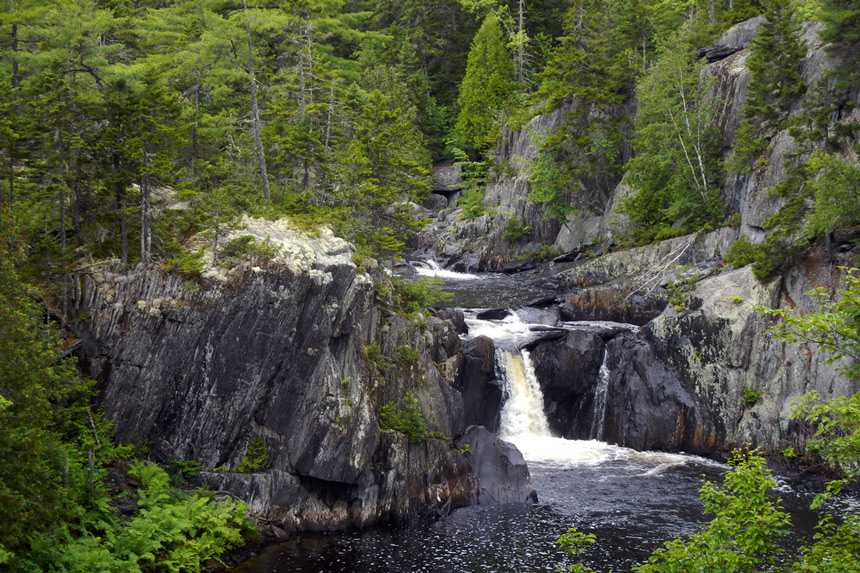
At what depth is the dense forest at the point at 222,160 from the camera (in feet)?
57.3

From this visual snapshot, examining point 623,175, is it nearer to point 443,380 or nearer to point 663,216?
point 663,216

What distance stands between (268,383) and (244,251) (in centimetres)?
457

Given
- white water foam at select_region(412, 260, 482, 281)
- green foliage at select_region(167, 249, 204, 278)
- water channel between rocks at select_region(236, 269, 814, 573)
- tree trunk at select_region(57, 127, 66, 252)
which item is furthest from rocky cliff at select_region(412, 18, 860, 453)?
tree trunk at select_region(57, 127, 66, 252)

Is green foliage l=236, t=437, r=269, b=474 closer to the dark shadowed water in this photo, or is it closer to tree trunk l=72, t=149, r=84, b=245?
the dark shadowed water

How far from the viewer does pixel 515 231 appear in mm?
53344

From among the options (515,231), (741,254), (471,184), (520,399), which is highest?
(471,184)

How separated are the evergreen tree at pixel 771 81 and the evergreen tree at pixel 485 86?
28.8 m

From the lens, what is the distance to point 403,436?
24797mm

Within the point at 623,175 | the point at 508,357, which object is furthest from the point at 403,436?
the point at 623,175

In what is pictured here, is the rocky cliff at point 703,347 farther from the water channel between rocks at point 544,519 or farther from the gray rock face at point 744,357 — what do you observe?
the water channel between rocks at point 544,519

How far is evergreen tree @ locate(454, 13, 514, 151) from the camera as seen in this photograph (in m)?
63.6

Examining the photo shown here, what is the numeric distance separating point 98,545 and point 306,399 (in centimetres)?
798

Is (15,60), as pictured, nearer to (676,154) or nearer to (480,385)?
(480,385)

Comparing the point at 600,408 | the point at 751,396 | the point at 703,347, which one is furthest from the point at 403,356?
the point at 751,396
